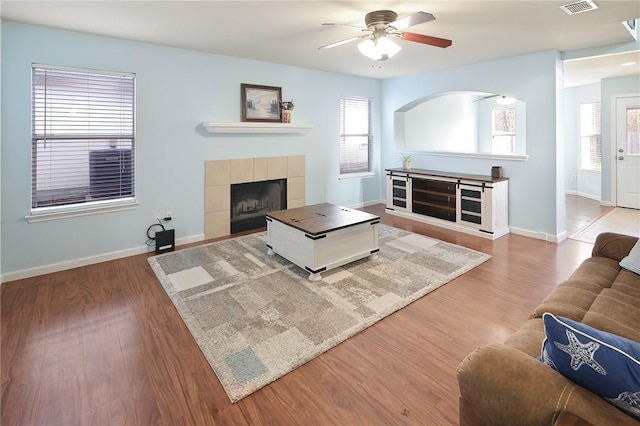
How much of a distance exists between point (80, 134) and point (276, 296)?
2904 millimetres

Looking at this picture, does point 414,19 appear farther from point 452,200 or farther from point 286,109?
point 452,200

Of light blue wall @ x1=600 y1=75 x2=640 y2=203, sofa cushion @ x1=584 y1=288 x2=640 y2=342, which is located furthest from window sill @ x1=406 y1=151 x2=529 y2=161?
sofa cushion @ x1=584 y1=288 x2=640 y2=342

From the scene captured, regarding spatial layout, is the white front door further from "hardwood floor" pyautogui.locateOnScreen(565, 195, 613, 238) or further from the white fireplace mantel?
the white fireplace mantel

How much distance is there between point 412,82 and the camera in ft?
20.6

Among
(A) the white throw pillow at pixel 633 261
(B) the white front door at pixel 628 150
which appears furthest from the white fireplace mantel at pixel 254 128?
(B) the white front door at pixel 628 150

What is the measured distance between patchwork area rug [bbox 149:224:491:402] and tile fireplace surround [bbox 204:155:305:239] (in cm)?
45

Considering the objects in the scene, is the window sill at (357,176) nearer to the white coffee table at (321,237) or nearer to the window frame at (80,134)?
the white coffee table at (321,237)

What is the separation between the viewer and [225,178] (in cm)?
503

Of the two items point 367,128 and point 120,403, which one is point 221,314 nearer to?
point 120,403

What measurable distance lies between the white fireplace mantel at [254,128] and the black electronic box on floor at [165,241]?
1.48m

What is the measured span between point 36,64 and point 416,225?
5261mm

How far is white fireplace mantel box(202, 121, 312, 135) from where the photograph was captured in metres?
4.66

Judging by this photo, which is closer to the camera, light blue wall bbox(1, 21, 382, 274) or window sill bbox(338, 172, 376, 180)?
light blue wall bbox(1, 21, 382, 274)

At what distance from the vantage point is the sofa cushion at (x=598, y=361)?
3.50ft
